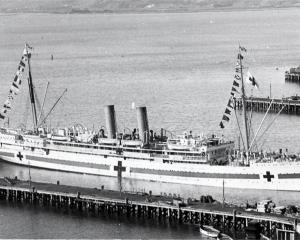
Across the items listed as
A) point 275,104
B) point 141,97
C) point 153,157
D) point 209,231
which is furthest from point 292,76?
point 209,231

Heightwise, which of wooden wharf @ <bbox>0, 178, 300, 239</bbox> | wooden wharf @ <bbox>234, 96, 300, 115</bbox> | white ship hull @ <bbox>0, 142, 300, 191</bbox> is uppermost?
wooden wharf @ <bbox>234, 96, 300, 115</bbox>

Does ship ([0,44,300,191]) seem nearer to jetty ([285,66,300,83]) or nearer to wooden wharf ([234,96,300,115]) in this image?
wooden wharf ([234,96,300,115])

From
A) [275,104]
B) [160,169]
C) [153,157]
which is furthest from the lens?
[275,104]

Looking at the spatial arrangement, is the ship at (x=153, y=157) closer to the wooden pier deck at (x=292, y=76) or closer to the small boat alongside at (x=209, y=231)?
the small boat alongside at (x=209, y=231)

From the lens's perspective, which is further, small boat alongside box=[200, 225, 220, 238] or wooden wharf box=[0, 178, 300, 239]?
wooden wharf box=[0, 178, 300, 239]

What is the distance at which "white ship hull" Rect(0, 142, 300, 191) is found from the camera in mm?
71938

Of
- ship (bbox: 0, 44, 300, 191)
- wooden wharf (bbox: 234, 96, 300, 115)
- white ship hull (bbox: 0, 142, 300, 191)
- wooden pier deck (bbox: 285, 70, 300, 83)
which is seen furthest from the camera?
wooden pier deck (bbox: 285, 70, 300, 83)

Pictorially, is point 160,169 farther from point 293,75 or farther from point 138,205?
point 293,75

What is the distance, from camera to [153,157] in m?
76.7

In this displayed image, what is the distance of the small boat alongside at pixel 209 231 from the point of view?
197 feet

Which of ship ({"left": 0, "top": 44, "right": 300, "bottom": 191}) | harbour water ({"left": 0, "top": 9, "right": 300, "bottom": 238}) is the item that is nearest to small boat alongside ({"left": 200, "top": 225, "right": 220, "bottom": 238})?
harbour water ({"left": 0, "top": 9, "right": 300, "bottom": 238})

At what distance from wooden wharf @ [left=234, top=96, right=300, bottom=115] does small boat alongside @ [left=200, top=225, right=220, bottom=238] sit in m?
46.6

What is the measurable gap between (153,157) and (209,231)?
16.6 meters

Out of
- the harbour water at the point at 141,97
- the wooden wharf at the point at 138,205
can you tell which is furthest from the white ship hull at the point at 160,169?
the wooden wharf at the point at 138,205
